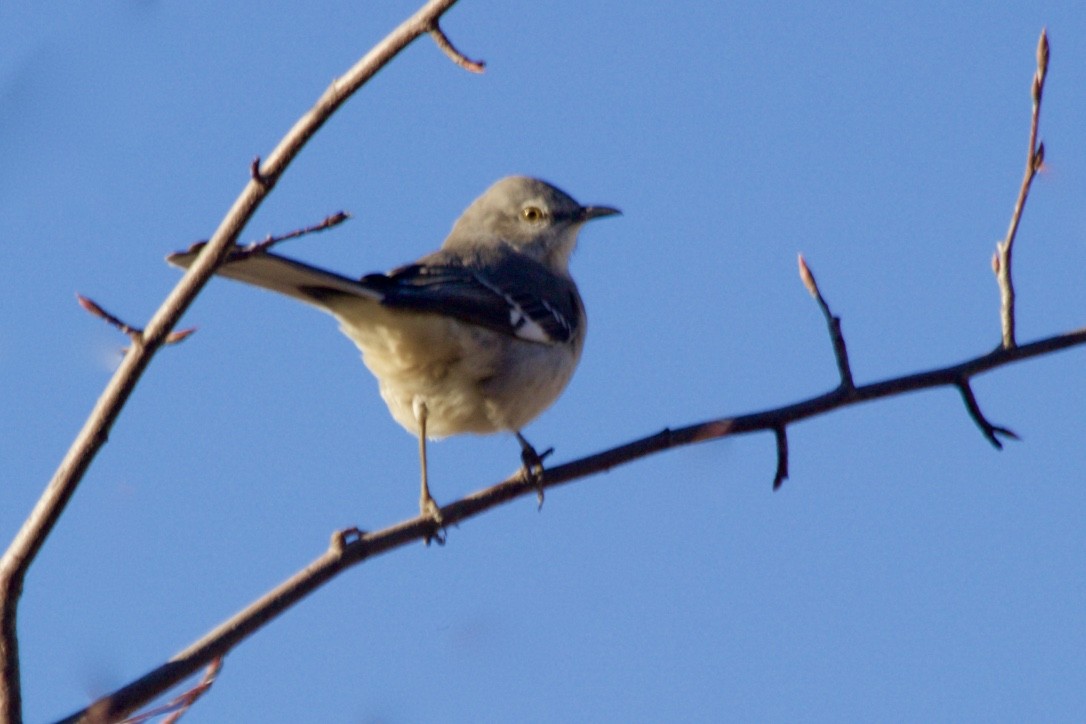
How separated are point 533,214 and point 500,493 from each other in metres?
3.73

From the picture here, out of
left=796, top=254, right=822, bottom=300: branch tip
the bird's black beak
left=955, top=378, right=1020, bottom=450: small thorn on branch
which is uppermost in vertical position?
the bird's black beak

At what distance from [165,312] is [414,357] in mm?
3028

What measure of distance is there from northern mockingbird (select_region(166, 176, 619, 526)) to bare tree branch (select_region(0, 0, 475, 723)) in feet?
6.61

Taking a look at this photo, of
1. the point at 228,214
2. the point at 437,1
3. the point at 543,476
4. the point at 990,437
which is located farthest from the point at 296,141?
the point at 990,437

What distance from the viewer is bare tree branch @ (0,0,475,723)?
2297 mm

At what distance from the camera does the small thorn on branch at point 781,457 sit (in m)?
3.40

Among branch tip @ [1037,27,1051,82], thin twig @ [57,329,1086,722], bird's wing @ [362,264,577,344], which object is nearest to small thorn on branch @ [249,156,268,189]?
thin twig @ [57,329,1086,722]

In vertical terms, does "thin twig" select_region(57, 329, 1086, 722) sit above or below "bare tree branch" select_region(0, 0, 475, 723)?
below

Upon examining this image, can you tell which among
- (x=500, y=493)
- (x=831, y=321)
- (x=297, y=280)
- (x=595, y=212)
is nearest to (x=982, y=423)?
(x=831, y=321)

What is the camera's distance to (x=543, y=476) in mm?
3490

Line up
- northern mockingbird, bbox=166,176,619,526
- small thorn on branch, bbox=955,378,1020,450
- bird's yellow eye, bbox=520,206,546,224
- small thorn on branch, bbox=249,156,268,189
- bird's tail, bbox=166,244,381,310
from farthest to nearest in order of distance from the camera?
bird's yellow eye, bbox=520,206,546,224 < northern mockingbird, bbox=166,176,619,526 < bird's tail, bbox=166,244,381,310 < small thorn on branch, bbox=955,378,1020,450 < small thorn on branch, bbox=249,156,268,189

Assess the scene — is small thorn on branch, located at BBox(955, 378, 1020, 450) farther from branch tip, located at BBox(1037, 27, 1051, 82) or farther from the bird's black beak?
the bird's black beak

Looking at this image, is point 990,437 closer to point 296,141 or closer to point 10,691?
point 296,141

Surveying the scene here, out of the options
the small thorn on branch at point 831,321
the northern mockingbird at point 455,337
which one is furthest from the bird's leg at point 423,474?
the small thorn on branch at point 831,321
